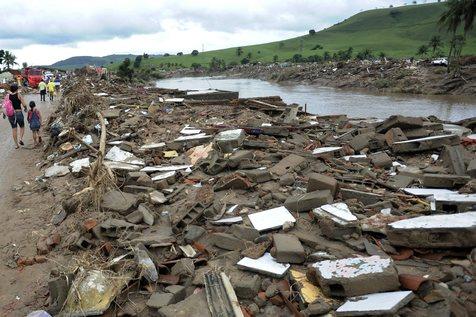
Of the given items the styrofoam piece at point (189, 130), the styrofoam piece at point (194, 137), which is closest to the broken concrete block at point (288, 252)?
the styrofoam piece at point (194, 137)

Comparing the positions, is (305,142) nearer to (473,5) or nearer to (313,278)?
(313,278)

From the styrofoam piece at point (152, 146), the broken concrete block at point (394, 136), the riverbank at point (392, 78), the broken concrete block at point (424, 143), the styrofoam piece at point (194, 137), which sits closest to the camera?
the broken concrete block at point (424, 143)

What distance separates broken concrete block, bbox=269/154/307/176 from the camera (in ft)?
20.2

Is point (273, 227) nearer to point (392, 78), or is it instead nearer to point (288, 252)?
point (288, 252)

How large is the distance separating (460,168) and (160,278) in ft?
14.6

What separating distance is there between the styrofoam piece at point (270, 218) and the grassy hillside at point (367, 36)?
3540 inches

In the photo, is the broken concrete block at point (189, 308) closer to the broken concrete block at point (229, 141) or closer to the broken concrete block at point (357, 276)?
the broken concrete block at point (357, 276)

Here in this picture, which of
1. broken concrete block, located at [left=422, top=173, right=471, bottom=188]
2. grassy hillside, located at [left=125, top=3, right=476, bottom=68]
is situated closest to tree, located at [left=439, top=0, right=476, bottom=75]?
broken concrete block, located at [left=422, top=173, right=471, bottom=188]

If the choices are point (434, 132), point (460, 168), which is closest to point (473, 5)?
point (434, 132)

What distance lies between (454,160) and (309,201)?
2674mm

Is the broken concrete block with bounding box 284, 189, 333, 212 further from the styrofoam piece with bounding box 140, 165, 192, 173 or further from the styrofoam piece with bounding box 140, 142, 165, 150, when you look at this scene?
the styrofoam piece with bounding box 140, 142, 165, 150

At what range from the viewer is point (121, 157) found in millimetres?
7703

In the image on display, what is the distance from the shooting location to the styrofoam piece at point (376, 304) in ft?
9.25

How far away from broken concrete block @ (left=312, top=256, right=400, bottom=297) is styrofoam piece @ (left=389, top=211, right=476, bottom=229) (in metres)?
0.49
